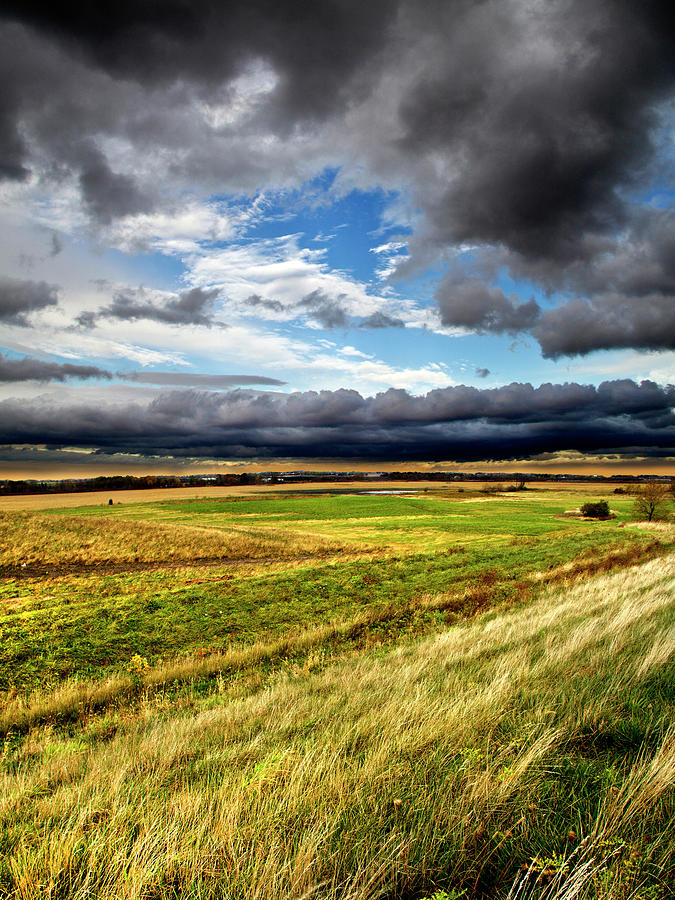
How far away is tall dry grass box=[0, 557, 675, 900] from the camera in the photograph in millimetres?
2281

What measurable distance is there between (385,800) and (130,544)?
3917cm

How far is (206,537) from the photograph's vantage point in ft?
132

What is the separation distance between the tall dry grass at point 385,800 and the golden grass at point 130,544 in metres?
30.8

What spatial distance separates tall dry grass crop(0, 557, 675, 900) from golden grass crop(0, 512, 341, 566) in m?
30.8

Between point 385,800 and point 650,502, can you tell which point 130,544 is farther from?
point 650,502

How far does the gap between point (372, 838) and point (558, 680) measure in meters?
3.48

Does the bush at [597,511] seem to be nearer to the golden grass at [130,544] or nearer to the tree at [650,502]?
the tree at [650,502]

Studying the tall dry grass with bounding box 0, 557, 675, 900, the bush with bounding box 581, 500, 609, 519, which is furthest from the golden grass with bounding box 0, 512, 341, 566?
the bush with bounding box 581, 500, 609, 519

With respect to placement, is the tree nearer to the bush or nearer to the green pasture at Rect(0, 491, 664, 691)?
the bush

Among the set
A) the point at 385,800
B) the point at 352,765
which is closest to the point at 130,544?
the point at 352,765

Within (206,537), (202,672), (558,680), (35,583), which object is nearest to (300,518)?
(206,537)

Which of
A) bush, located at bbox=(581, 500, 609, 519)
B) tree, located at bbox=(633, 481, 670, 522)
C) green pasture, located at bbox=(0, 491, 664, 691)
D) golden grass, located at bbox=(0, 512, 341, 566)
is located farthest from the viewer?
bush, located at bbox=(581, 500, 609, 519)

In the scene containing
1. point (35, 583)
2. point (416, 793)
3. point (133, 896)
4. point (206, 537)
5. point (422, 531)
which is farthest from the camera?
point (422, 531)

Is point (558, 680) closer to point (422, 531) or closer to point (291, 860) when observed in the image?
point (291, 860)
